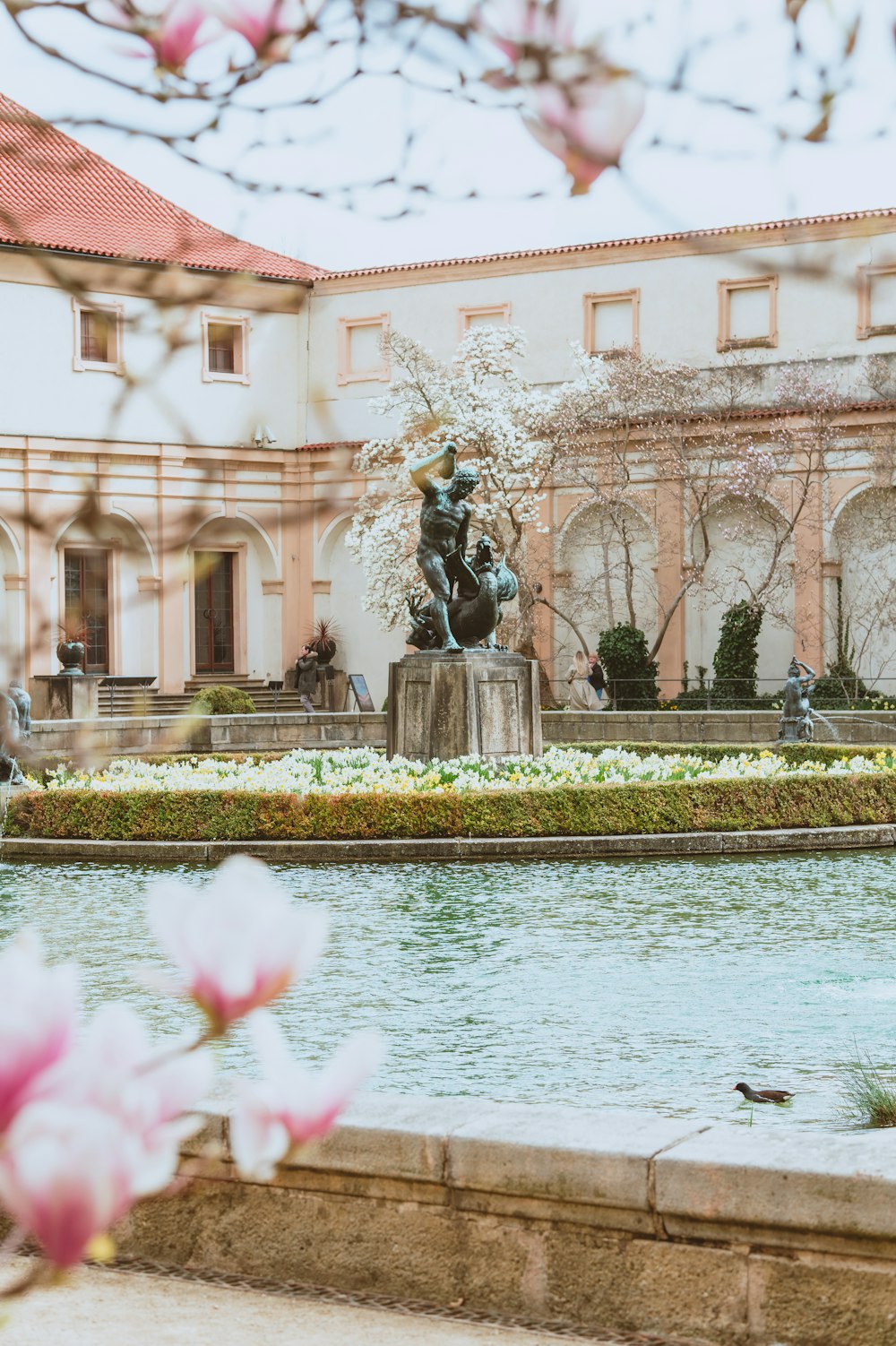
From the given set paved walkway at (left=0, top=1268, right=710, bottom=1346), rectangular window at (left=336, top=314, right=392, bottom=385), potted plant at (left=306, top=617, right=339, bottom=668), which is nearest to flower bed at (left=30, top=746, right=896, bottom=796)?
paved walkway at (left=0, top=1268, right=710, bottom=1346)

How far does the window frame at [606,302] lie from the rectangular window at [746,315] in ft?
5.22

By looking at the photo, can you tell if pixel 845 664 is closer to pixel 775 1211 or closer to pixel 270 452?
pixel 270 452

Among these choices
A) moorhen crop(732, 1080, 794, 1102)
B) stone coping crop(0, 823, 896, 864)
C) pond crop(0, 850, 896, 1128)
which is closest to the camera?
moorhen crop(732, 1080, 794, 1102)

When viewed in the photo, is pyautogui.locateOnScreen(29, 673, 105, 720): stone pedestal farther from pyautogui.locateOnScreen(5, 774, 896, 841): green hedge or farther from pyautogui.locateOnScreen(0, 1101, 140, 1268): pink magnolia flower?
pyautogui.locateOnScreen(0, 1101, 140, 1268): pink magnolia flower

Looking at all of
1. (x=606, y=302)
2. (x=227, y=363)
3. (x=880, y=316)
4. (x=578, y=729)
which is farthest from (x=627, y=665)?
(x=227, y=363)

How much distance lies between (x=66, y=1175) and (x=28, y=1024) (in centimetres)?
10

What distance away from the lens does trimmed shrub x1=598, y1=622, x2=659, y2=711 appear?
106 feet

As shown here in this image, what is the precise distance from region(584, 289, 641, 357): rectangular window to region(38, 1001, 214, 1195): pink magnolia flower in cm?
3495

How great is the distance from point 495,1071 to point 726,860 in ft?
23.3

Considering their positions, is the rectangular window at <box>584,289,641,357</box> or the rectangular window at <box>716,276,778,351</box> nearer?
the rectangular window at <box>716,276,778,351</box>

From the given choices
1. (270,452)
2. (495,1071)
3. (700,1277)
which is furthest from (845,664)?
(700,1277)

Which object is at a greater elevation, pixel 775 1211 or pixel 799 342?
pixel 799 342

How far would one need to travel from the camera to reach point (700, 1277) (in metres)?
3.74

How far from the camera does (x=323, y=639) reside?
37500mm
